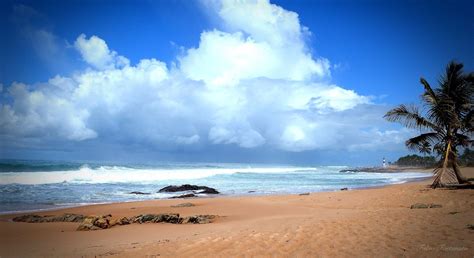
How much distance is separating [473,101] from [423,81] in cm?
226

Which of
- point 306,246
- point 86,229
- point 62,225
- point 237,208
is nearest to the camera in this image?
point 306,246

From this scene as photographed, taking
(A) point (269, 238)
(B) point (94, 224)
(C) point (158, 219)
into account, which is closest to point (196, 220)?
(C) point (158, 219)

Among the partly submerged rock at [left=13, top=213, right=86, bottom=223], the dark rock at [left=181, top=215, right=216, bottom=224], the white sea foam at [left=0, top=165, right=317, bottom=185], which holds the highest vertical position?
the white sea foam at [left=0, top=165, right=317, bottom=185]

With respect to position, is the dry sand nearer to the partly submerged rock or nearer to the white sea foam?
the partly submerged rock

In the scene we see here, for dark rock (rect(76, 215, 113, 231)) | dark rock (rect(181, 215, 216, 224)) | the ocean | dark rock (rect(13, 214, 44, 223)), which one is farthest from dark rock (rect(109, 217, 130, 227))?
the ocean

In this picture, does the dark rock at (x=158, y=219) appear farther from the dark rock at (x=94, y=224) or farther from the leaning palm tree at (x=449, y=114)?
the leaning palm tree at (x=449, y=114)

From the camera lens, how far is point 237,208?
14289 millimetres

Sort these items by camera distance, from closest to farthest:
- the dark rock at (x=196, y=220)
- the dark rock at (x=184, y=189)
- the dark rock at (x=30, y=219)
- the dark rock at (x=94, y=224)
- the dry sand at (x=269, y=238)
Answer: the dry sand at (x=269, y=238)
the dark rock at (x=94, y=224)
the dark rock at (x=196, y=220)
the dark rock at (x=30, y=219)
the dark rock at (x=184, y=189)

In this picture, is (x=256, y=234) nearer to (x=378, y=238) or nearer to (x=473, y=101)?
(x=378, y=238)

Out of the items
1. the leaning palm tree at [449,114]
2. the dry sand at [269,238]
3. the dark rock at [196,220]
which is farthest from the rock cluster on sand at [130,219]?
the leaning palm tree at [449,114]

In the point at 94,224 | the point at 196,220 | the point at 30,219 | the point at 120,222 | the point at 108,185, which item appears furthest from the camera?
the point at 108,185

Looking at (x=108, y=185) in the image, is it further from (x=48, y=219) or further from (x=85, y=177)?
(x=48, y=219)

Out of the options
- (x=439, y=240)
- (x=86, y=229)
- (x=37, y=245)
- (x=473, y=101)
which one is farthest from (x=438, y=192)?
(x=37, y=245)

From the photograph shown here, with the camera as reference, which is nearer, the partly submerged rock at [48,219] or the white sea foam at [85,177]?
the partly submerged rock at [48,219]
